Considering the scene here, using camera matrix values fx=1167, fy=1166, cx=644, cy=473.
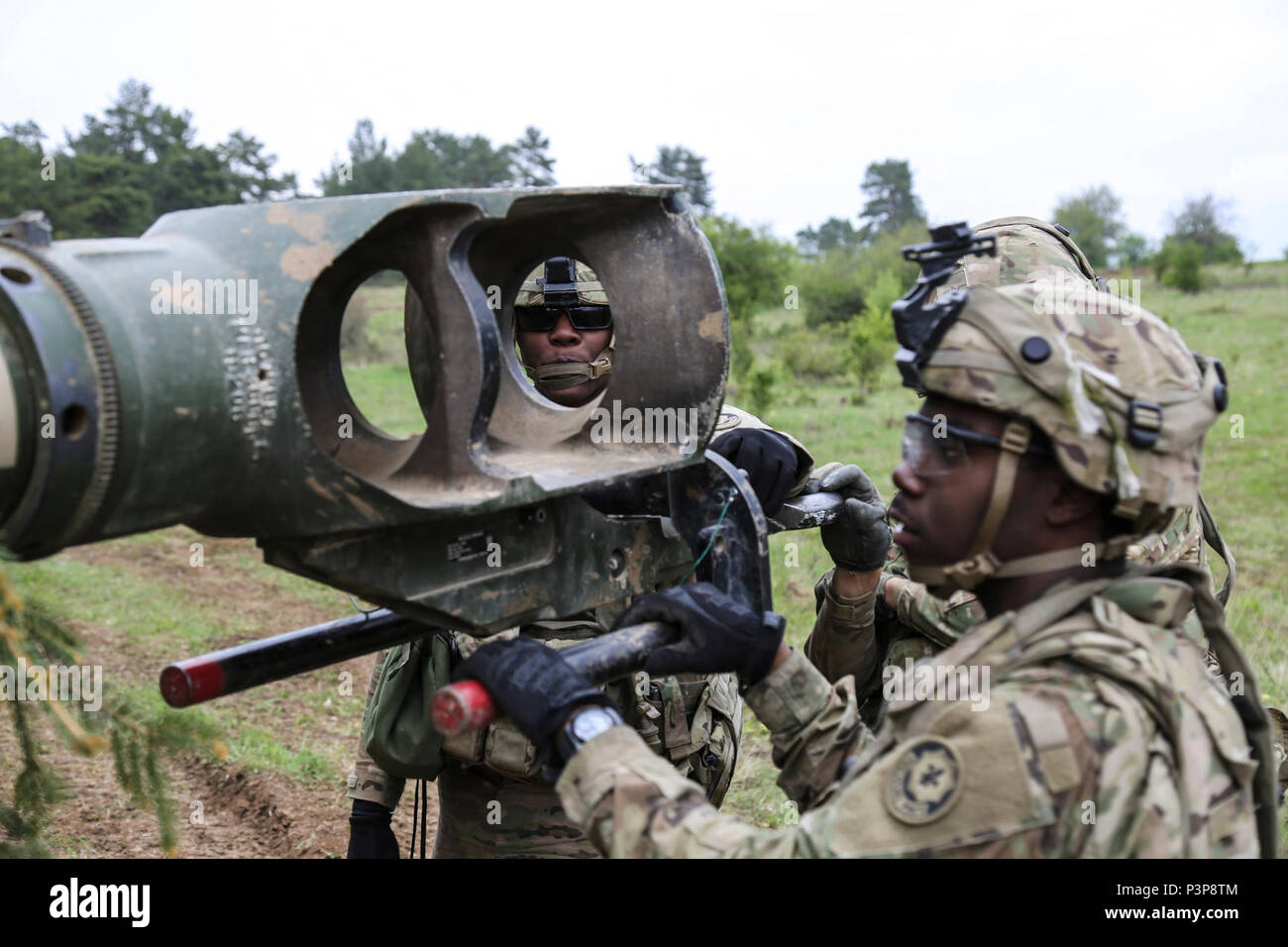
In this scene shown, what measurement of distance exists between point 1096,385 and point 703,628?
35.8 inches

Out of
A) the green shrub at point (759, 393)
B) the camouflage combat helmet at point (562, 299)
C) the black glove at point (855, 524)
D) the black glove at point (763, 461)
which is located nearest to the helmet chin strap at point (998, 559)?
the black glove at point (763, 461)

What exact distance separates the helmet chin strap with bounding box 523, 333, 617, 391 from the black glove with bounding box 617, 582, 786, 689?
4.67 feet

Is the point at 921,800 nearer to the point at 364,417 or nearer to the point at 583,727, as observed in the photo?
the point at 583,727


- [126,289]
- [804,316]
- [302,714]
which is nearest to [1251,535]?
[302,714]

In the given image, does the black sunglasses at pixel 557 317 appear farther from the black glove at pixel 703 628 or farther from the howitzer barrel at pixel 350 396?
the black glove at pixel 703 628

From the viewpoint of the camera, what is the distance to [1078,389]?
7.23ft

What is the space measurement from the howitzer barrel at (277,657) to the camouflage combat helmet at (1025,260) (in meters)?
2.38

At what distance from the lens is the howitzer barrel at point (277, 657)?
2.19m

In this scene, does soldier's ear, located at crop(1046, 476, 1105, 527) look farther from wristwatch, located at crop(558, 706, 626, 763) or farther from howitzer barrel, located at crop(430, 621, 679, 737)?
wristwatch, located at crop(558, 706, 626, 763)

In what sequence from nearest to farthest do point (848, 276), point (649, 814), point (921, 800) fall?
point (921, 800) → point (649, 814) → point (848, 276)

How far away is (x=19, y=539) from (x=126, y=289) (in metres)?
0.43

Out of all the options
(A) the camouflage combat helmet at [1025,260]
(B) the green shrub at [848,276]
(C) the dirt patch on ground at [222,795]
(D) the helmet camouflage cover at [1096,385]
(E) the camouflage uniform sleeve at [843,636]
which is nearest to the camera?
(D) the helmet camouflage cover at [1096,385]

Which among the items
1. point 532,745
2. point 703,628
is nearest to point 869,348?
point 532,745

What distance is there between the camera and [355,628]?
245 centimetres
